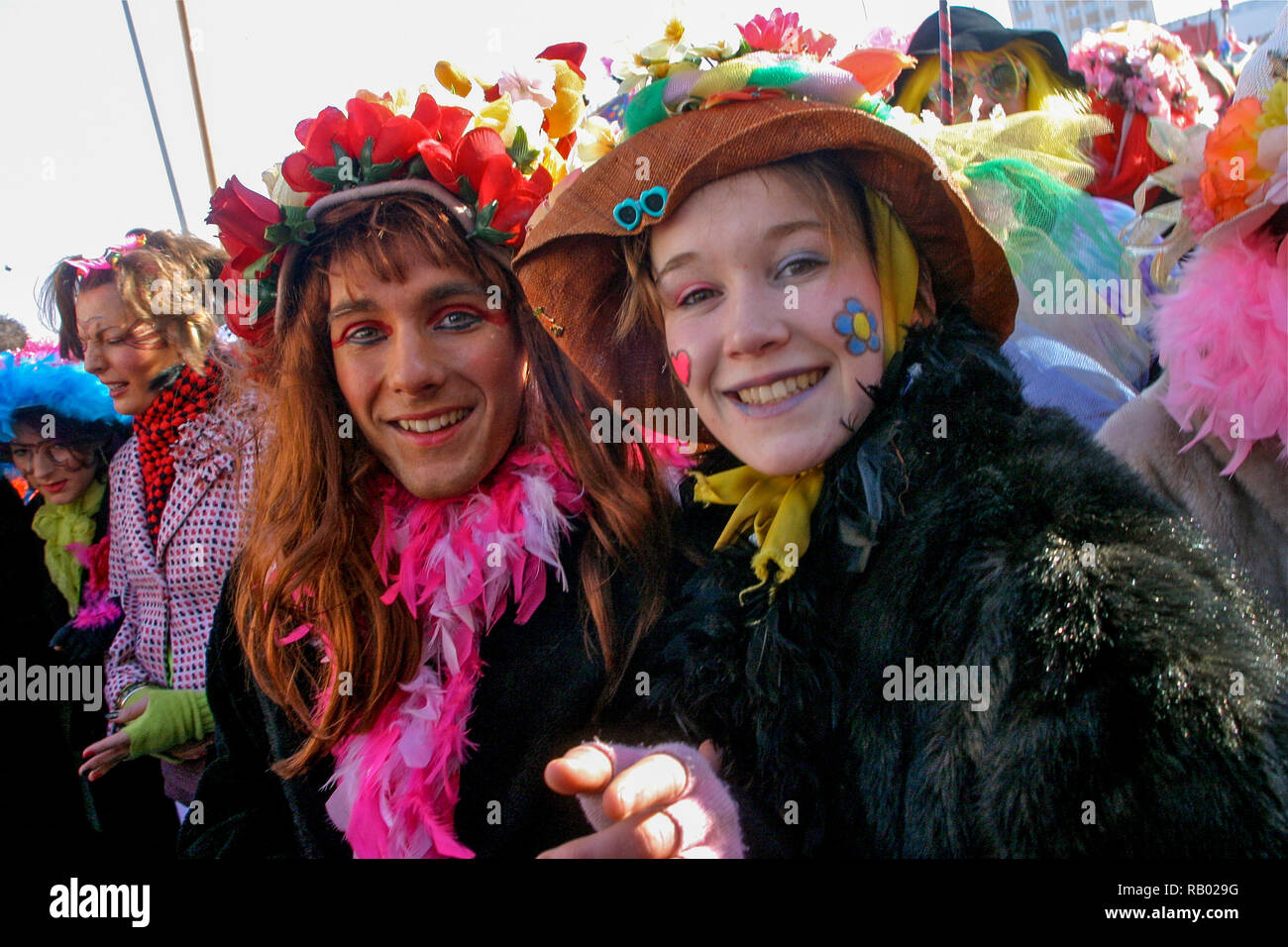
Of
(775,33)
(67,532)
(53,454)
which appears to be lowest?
(67,532)

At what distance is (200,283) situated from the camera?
315 centimetres

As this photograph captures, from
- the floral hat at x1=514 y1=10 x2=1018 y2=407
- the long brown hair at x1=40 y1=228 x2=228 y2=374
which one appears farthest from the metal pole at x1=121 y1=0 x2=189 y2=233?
the floral hat at x1=514 y1=10 x2=1018 y2=407

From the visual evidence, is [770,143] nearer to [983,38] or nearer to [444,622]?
[444,622]

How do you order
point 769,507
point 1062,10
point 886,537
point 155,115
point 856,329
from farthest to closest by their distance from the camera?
point 1062,10, point 155,115, point 769,507, point 856,329, point 886,537

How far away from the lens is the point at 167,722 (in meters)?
2.53

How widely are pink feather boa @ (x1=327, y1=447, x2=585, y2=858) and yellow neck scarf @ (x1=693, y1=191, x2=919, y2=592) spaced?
0.40m

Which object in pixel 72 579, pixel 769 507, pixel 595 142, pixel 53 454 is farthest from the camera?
pixel 53 454

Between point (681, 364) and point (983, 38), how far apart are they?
7.27ft

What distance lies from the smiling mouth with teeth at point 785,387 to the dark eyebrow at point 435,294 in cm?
65

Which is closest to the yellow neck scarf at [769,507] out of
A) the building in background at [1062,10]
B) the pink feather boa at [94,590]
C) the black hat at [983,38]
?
the black hat at [983,38]

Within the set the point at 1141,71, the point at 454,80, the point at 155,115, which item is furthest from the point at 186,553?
→ the point at 155,115

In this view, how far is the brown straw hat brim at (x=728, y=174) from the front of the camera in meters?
1.34

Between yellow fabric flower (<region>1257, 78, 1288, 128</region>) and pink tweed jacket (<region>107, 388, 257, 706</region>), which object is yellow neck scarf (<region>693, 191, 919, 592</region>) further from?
pink tweed jacket (<region>107, 388, 257, 706</region>)
